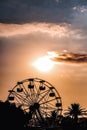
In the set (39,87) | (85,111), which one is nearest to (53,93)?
(39,87)

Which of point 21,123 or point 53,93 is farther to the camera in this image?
point 53,93

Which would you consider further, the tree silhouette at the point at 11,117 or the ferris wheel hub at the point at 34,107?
the ferris wheel hub at the point at 34,107

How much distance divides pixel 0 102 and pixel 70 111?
47.0 meters

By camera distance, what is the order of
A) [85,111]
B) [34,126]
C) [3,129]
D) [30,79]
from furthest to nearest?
[85,111]
[30,79]
[34,126]
[3,129]

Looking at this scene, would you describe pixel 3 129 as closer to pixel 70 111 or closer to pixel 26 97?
pixel 26 97

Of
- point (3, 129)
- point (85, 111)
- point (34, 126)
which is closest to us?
point (3, 129)

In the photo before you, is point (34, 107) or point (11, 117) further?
point (34, 107)

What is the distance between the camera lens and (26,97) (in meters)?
103

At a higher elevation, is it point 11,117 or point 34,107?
point 34,107

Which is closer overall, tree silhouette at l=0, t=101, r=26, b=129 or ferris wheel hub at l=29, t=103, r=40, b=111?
tree silhouette at l=0, t=101, r=26, b=129

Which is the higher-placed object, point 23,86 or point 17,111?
point 23,86

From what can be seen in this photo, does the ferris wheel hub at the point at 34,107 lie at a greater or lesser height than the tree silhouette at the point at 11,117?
greater

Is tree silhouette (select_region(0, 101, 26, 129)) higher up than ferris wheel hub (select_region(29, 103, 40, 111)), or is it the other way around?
ferris wheel hub (select_region(29, 103, 40, 111))

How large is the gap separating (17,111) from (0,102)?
3740 mm
